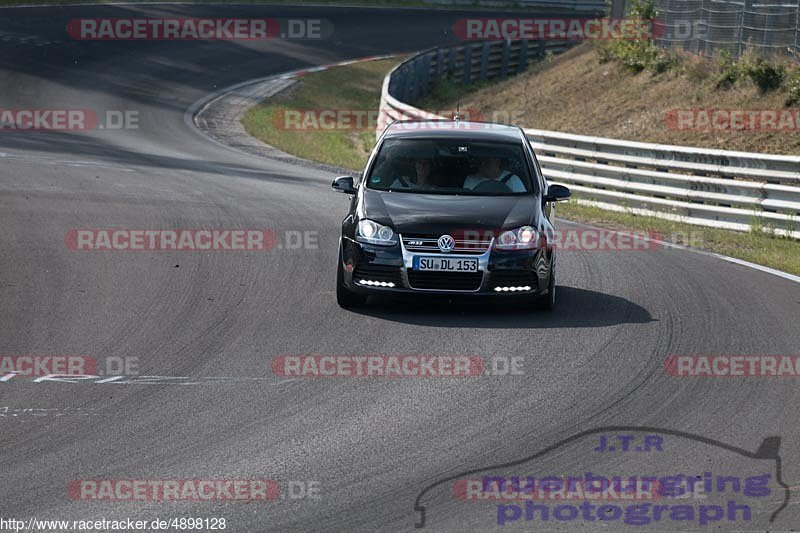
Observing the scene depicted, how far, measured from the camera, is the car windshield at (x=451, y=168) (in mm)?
11289

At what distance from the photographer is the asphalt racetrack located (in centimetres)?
621

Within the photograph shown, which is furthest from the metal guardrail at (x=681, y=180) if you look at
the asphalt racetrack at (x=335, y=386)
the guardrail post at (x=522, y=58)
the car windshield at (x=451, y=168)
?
the guardrail post at (x=522, y=58)

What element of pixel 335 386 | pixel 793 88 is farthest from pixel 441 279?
pixel 793 88

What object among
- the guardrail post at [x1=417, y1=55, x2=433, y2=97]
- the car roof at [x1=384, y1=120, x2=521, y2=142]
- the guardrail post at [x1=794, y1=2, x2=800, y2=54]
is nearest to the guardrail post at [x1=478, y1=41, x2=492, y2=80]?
the guardrail post at [x1=417, y1=55, x2=433, y2=97]

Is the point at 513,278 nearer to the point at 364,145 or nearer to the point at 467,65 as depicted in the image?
the point at 364,145

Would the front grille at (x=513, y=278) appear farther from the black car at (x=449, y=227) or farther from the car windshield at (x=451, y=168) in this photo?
the car windshield at (x=451, y=168)

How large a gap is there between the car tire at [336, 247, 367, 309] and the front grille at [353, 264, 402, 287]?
0.20m

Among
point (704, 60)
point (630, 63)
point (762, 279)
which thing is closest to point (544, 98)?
point (630, 63)

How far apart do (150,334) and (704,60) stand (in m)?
19.5

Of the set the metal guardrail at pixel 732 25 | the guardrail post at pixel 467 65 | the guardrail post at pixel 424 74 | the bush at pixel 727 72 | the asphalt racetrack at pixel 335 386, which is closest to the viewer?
the asphalt racetrack at pixel 335 386

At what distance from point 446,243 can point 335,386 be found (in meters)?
2.41

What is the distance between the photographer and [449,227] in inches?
410

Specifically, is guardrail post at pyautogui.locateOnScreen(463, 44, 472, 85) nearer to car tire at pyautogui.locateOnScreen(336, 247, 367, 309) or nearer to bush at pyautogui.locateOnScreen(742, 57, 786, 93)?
bush at pyautogui.locateOnScreen(742, 57, 786, 93)

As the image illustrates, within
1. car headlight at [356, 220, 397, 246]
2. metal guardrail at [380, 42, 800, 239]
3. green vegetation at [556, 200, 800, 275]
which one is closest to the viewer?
car headlight at [356, 220, 397, 246]
